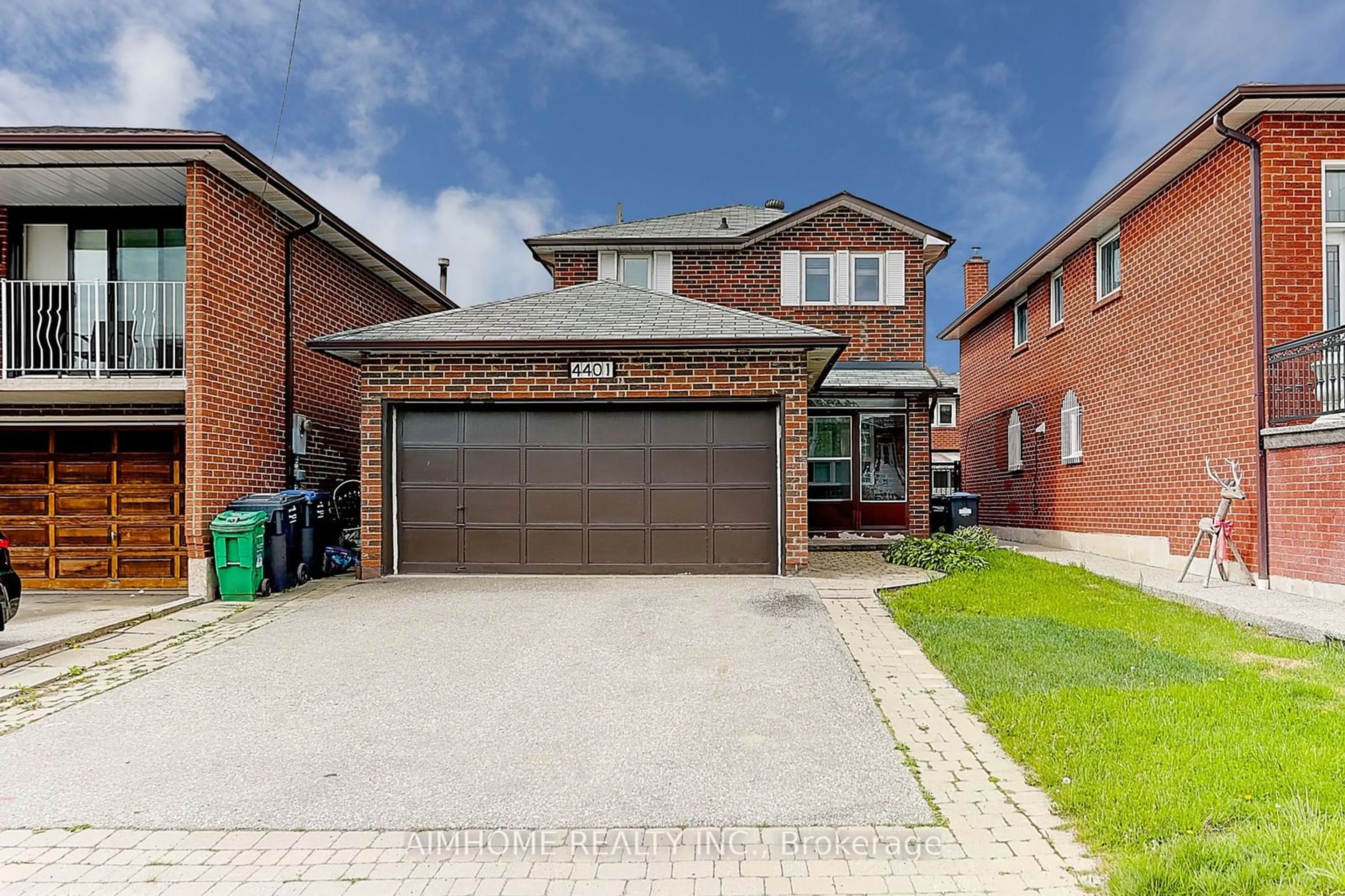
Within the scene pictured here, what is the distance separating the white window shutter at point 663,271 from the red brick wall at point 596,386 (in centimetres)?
613

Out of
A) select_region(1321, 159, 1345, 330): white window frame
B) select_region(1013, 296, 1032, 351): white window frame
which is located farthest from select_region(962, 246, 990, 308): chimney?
select_region(1321, 159, 1345, 330): white window frame

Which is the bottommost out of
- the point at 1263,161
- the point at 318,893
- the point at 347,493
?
the point at 318,893

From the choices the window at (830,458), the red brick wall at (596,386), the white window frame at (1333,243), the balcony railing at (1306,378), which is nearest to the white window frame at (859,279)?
the window at (830,458)

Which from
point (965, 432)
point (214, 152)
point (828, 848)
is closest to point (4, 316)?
point (214, 152)

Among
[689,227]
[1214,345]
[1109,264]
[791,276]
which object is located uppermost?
[689,227]

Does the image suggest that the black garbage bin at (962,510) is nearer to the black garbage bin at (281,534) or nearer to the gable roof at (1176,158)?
the gable roof at (1176,158)

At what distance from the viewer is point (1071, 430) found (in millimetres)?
14445

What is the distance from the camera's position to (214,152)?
8836mm

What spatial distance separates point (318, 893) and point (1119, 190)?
12.6 meters

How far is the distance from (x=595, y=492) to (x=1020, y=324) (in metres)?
11.8

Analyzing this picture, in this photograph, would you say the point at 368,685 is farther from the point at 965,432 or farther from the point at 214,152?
the point at 965,432

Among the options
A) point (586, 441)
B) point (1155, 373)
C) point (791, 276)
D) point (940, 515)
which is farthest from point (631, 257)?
point (1155, 373)

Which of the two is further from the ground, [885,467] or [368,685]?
[885,467]

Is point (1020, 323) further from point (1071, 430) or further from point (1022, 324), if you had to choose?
point (1071, 430)
